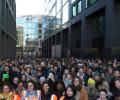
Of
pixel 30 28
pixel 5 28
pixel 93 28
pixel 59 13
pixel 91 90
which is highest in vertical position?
pixel 30 28

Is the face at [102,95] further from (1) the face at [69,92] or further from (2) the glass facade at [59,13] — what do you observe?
(2) the glass facade at [59,13]

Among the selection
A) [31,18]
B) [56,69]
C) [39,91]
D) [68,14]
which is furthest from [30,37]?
[39,91]

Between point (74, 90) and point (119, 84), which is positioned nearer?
point (74, 90)

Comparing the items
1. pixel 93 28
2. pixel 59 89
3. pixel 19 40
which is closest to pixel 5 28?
pixel 93 28

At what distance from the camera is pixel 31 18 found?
130 meters

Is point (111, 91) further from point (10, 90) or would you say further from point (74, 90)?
point (10, 90)

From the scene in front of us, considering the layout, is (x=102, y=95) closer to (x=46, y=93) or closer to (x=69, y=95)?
(x=69, y=95)

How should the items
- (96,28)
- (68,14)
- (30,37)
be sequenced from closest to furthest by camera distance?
(96,28), (68,14), (30,37)

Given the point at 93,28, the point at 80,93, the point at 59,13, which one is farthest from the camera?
the point at 59,13

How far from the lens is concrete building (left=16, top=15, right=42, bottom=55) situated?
12794 centimetres

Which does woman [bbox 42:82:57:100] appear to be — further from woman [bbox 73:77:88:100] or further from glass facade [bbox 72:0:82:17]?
glass facade [bbox 72:0:82:17]

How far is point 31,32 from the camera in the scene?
129 m

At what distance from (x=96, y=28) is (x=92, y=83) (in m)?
27.1

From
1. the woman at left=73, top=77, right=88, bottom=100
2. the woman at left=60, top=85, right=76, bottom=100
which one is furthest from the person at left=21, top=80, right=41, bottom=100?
the woman at left=73, top=77, right=88, bottom=100
